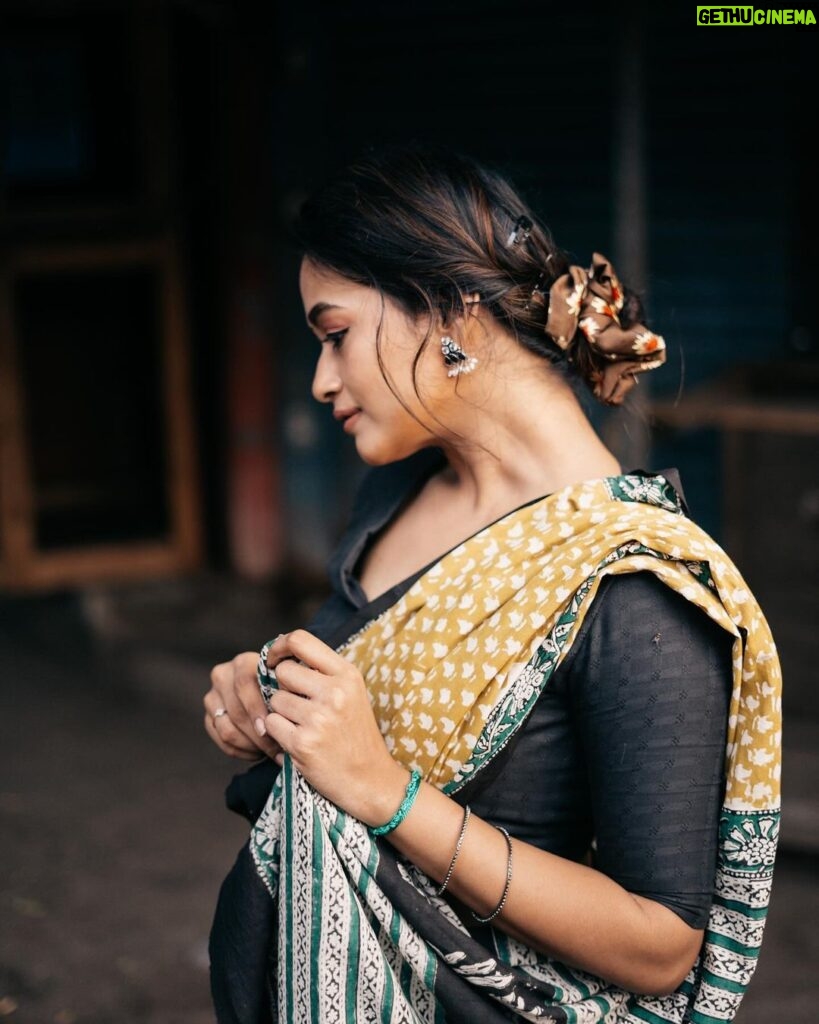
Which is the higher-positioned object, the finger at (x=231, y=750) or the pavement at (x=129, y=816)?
the finger at (x=231, y=750)

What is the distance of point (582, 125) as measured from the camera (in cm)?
539

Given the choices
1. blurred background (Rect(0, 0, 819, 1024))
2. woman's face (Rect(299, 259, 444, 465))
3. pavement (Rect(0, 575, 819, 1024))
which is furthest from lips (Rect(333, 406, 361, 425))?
pavement (Rect(0, 575, 819, 1024))

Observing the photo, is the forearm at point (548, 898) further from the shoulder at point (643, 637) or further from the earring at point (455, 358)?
the earring at point (455, 358)

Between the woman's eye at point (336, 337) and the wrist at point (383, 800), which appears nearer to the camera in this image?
the wrist at point (383, 800)

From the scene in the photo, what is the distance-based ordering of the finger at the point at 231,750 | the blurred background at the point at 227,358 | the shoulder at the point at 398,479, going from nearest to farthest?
the finger at the point at 231,750
the shoulder at the point at 398,479
the blurred background at the point at 227,358

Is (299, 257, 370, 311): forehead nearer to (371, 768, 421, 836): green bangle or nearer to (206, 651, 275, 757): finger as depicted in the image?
(206, 651, 275, 757): finger

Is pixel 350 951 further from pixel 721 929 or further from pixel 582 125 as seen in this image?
pixel 582 125

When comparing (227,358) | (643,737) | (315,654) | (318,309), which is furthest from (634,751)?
(227,358)

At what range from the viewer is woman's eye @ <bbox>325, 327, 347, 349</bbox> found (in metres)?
1.72

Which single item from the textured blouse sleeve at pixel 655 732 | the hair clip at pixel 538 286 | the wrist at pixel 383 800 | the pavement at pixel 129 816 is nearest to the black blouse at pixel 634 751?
the textured blouse sleeve at pixel 655 732

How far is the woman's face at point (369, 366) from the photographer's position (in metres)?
1.67

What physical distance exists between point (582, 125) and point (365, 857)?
14.6ft

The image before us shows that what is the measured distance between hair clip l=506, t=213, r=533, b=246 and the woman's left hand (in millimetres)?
596

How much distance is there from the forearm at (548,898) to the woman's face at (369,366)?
0.49 m
